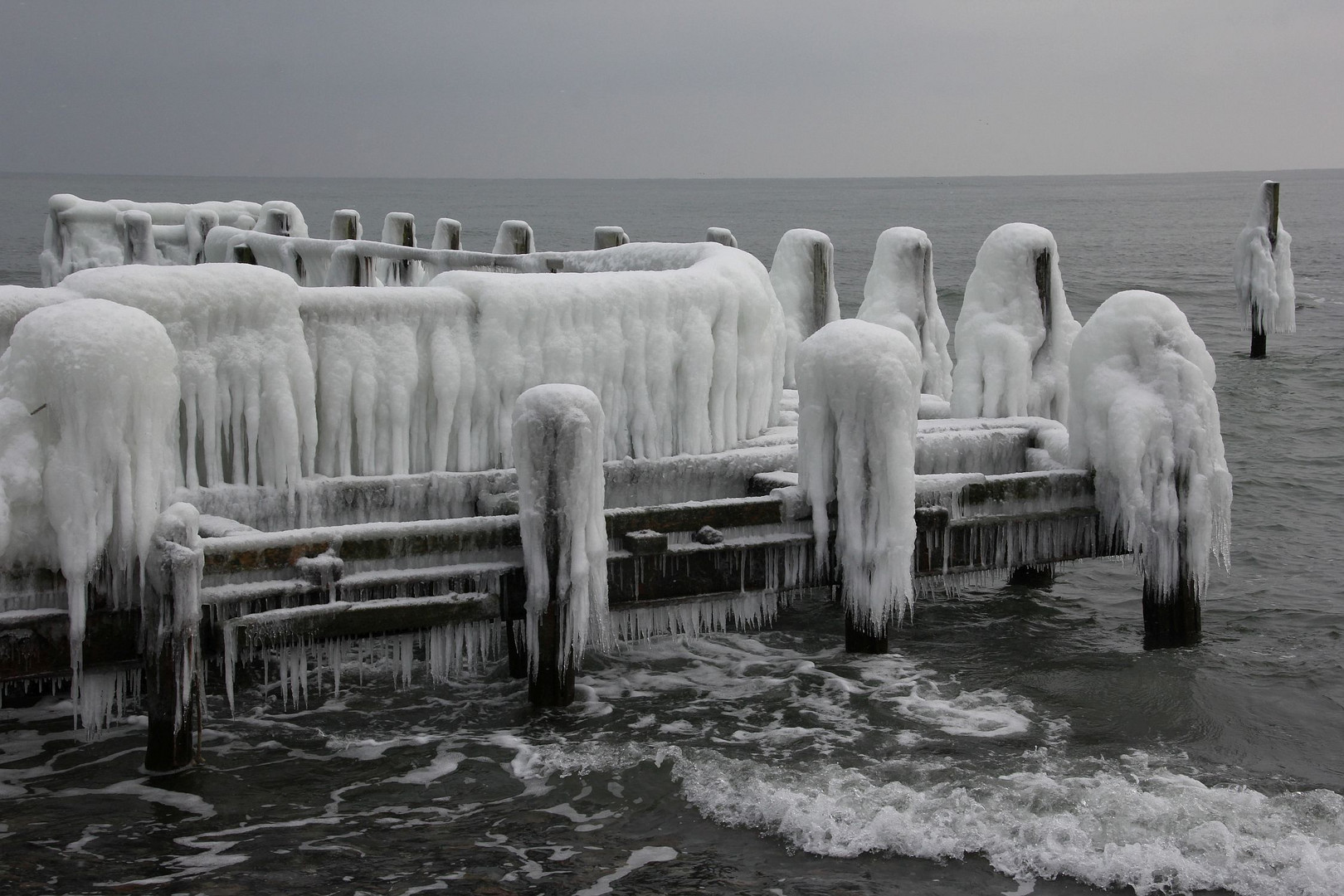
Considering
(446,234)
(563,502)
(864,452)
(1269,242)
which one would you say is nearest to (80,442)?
(563,502)

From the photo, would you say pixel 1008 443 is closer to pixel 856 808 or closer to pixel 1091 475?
pixel 1091 475

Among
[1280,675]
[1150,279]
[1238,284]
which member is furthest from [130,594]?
[1150,279]

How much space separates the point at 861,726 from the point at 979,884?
2.11 m

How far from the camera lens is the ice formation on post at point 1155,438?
9.98 metres

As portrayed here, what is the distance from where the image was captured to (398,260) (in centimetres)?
1528

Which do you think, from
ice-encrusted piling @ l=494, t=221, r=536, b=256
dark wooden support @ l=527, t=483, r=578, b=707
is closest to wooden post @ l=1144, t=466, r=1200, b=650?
dark wooden support @ l=527, t=483, r=578, b=707

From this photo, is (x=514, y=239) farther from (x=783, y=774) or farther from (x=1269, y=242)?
(x=1269, y=242)

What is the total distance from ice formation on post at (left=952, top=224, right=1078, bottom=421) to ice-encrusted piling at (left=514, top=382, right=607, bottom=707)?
16.2 feet

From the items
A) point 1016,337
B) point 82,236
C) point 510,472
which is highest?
point 82,236

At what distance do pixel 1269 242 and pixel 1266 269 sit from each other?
0.57 m

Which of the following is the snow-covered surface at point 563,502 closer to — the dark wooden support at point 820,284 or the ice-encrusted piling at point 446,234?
the dark wooden support at point 820,284

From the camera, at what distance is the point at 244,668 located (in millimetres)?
10047

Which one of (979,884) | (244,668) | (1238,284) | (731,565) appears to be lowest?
(979,884)

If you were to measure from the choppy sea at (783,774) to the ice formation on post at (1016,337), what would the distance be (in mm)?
1904
